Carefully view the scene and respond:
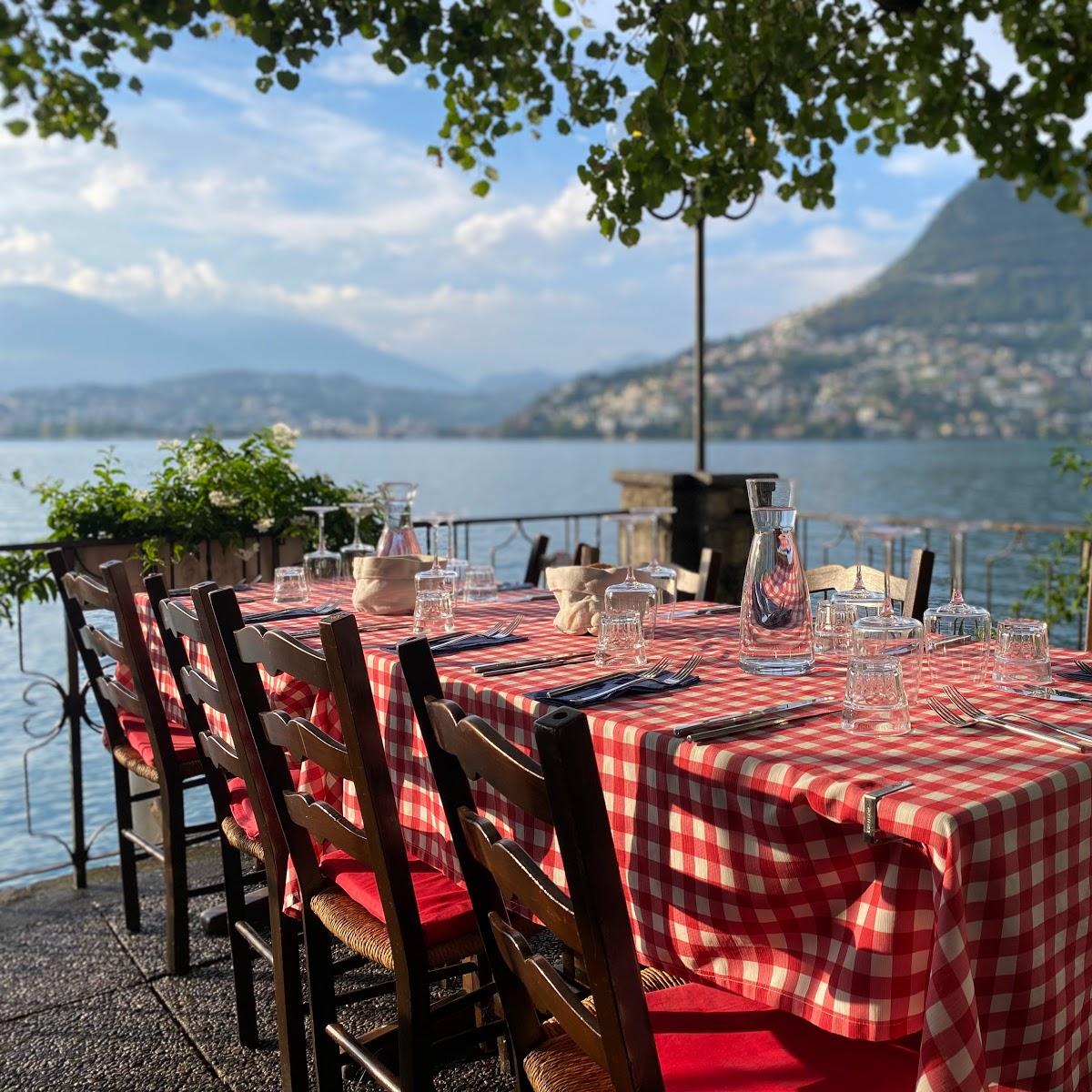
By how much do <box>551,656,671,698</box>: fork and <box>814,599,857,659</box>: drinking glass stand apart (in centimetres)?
34

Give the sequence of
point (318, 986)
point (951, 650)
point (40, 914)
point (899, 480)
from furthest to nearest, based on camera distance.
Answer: point (899, 480) < point (40, 914) < point (951, 650) < point (318, 986)

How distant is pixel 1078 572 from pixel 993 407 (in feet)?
120

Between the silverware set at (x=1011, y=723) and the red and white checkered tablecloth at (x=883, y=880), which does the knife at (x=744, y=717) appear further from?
the silverware set at (x=1011, y=723)

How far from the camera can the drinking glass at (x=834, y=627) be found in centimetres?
221

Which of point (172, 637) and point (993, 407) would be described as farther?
point (993, 407)

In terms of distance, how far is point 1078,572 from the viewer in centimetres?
614

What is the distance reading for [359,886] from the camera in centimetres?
194

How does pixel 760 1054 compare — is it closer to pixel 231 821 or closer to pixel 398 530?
pixel 231 821

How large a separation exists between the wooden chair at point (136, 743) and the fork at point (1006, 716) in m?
1.82

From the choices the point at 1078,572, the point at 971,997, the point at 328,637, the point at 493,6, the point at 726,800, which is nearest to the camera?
the point at 971,997

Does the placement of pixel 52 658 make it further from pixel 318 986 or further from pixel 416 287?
pixel 416 287

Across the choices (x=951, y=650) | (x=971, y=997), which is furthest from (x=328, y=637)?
(x=951, y=650)

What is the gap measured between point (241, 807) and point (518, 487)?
3768 cm

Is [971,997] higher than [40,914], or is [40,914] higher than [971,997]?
[971,997]
